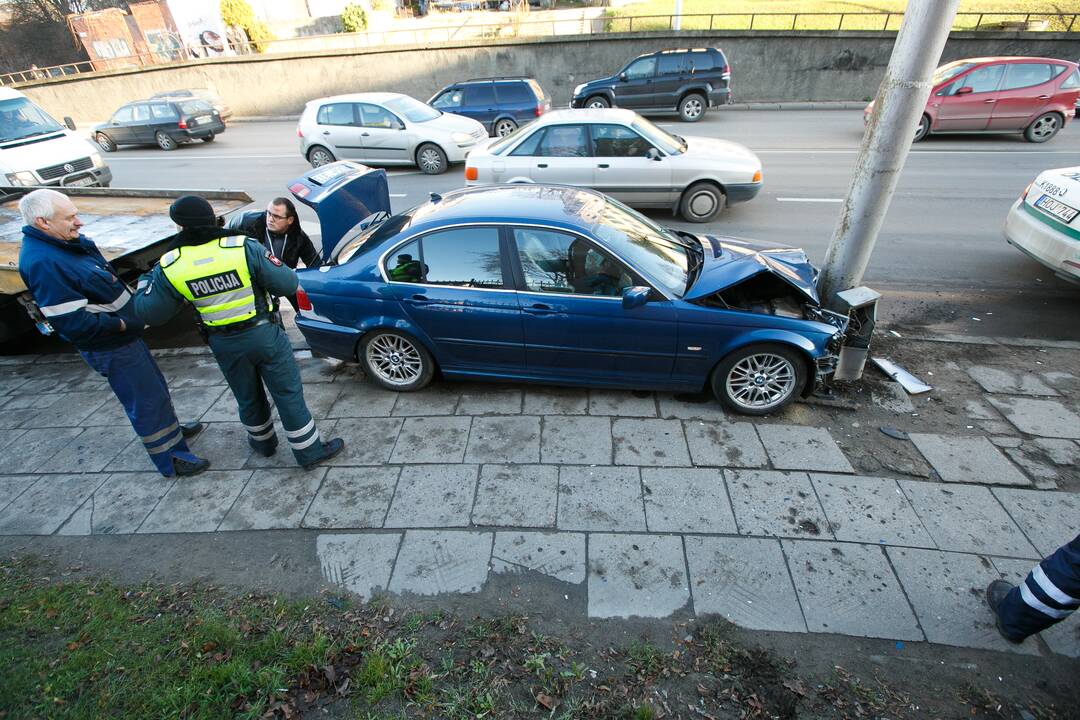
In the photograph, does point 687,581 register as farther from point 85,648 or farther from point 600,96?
point 600,96

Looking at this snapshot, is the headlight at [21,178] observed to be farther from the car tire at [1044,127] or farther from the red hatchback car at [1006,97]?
the car tire at [1044,127]

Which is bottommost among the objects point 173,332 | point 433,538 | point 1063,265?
point 173,332

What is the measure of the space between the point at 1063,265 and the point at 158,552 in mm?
8500

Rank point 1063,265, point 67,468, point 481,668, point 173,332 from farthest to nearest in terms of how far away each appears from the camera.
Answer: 1. point 173,332
2. point 1063,265
3. point 67,468
4. point 481,668

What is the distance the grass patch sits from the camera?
60.4ft

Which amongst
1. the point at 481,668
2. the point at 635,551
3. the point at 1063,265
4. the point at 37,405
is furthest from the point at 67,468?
the point at 1063,265

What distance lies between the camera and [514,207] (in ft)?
14.1

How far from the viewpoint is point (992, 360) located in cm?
504

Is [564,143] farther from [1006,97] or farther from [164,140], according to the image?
[164,140]

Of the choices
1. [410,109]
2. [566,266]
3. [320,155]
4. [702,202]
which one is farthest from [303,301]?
[320,155]

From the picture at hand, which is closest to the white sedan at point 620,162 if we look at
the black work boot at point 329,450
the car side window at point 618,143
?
the car side window at point 618,143

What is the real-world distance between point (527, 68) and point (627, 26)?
4200mm

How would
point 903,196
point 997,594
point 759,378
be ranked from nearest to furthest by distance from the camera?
1. point 997,594
2. point 759,378
3. point 903,196

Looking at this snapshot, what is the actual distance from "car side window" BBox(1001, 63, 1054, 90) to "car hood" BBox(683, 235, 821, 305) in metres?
12.3
